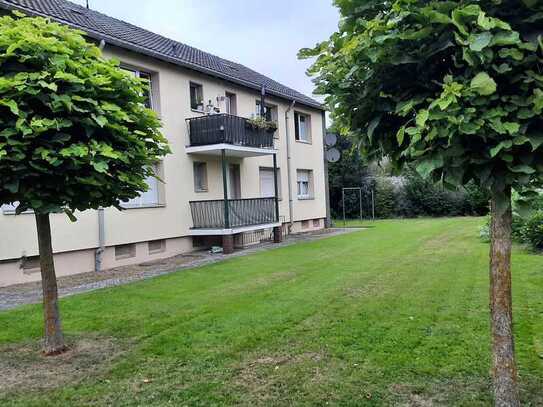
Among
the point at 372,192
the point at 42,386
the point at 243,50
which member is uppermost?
the point at 243,50

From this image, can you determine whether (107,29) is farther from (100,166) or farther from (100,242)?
(100,166)

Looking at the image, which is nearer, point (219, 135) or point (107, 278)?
point (107, 278)

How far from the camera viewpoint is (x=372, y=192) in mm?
27578

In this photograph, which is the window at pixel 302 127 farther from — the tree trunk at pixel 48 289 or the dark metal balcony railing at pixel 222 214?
the tree trunk at pixel 48 289

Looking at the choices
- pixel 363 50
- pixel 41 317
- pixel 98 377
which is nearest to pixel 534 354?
pixel 363 50

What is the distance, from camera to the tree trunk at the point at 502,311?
2791 mm

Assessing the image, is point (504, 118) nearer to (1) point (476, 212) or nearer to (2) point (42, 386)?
(2) point (42, 386)

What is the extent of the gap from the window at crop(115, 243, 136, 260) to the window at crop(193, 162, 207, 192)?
323cm

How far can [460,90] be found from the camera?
2342 millimetres

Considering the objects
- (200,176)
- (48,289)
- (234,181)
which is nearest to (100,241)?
(200,176)

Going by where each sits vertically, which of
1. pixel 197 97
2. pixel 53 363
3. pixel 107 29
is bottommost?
pixel 53 363

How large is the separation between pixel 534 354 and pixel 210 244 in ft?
37.6

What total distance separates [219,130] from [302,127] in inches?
334

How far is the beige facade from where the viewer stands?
9820 mm
